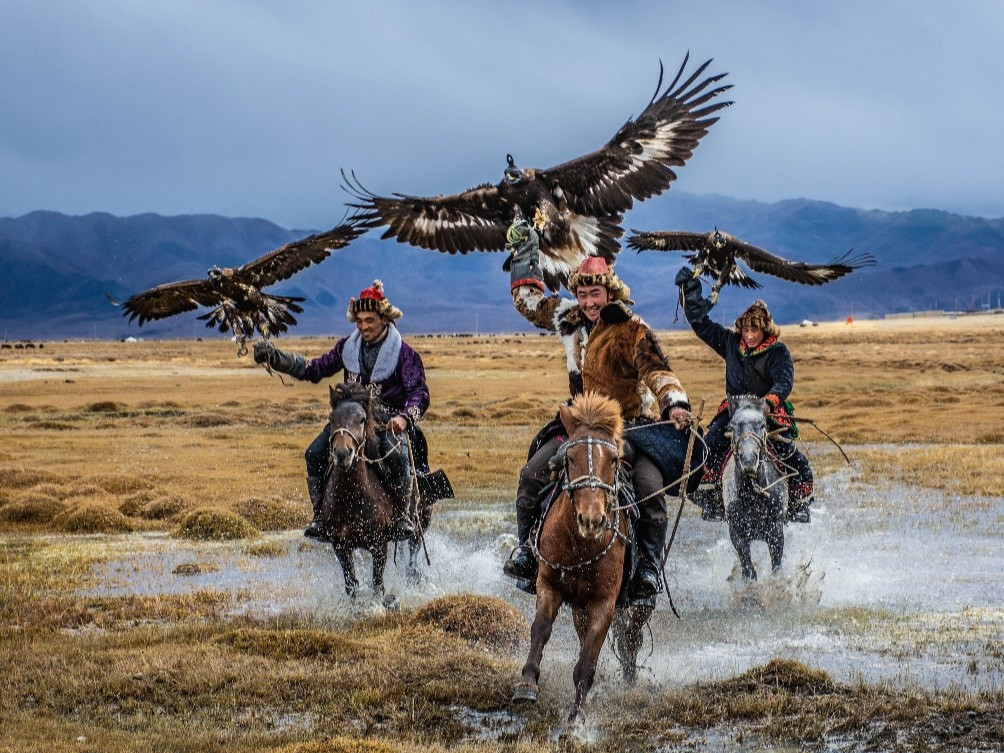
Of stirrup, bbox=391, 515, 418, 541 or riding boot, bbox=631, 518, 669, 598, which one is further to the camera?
stirrup, bbox=391, 515, 418, 541

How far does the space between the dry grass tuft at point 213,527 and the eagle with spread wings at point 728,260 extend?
585 centimetres

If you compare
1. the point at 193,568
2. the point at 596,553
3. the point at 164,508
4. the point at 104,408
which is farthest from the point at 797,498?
the point at 104,408

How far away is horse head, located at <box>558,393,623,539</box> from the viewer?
6906 mm

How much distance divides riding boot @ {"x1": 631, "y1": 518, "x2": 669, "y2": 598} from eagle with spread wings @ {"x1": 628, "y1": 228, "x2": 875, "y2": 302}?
308cm

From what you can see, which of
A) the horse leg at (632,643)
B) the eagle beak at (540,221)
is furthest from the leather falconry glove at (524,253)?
the horse leg at (632,643)

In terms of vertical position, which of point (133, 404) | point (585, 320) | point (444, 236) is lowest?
point (133, 404)

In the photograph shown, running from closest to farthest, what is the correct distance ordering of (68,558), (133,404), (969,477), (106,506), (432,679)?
(432,679)
(68,558)
(106,506)
(969,477)
(133,404)

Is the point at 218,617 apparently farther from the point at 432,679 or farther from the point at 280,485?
the point at 280,485

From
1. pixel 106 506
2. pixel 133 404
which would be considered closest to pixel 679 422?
pixel 106 506

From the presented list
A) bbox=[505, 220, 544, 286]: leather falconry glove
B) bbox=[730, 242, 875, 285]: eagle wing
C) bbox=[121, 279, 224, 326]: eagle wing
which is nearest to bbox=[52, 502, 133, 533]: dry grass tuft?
bbox=[121, 279, 224, 326]: eagle wing

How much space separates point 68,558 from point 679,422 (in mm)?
8052

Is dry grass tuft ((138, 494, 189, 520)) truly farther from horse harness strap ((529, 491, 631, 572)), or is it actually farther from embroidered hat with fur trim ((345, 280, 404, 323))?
horse harness strap ((529, 491, 631, 572))

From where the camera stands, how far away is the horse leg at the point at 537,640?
7.05 m

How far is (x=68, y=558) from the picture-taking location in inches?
518
